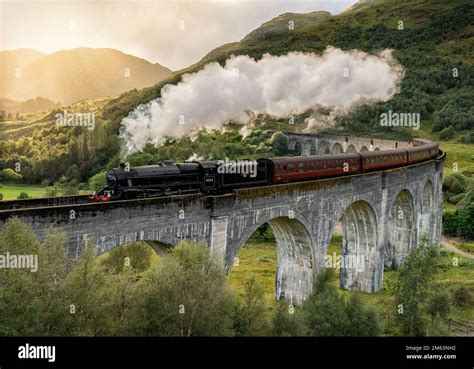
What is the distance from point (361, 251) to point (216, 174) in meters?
18.1

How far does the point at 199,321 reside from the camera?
1526cm

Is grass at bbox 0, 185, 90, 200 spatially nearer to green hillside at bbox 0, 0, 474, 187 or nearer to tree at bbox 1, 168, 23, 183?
tree at bbox 1, 168, 23, 183

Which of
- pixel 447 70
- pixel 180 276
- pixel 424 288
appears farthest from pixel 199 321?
pixel 447 70

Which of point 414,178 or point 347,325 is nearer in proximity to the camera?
point 347,325

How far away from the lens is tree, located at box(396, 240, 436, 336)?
24.2m

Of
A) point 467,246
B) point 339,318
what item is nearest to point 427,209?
point 467,246

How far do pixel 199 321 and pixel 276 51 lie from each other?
469 feet

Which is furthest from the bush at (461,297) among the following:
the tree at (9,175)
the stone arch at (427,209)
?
the tree at (9,175)

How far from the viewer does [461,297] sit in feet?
107

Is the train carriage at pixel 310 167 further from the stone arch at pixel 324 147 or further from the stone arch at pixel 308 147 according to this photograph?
the stone arch at pixel 308 147

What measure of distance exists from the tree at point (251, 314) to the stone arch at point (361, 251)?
1601 cm

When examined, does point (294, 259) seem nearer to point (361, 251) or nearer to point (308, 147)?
point (361, 251)

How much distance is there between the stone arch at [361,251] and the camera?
112 feet

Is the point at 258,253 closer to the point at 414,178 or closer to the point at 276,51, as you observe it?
the point at 414,178
